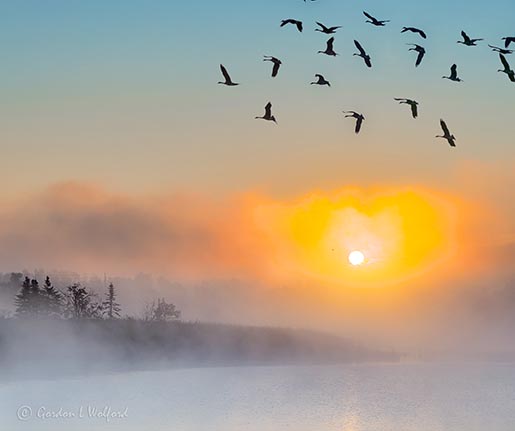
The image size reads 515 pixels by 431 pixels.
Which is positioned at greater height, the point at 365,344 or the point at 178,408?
the point at 365,344

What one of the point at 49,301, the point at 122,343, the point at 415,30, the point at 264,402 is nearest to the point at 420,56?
the point at 415,30

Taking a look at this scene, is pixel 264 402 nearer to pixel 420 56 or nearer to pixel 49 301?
pixel 420 56

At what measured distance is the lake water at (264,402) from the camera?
185 ft

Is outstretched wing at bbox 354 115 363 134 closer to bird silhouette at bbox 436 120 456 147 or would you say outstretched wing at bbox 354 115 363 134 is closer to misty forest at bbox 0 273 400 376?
bird silhouette at bbox 436 120 456 147

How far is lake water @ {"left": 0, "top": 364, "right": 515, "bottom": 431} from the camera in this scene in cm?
5641

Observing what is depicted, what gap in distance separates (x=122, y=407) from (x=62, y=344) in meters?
31.9

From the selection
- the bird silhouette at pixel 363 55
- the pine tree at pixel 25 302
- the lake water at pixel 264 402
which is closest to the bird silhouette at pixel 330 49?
the bird silhouette at pixel 363 55

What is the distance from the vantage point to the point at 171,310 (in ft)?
423

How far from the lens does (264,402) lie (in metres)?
66.3

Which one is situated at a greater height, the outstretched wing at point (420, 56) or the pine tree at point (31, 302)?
the outstretched wing at point (420, 56)

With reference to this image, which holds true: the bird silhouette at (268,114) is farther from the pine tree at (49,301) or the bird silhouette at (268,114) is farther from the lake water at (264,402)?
the pine tree at (49,301)

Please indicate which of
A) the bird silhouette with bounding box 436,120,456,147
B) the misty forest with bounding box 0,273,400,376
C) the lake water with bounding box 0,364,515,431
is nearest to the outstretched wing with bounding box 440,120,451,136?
the bird silhouette with bounding box 436,120,456,147

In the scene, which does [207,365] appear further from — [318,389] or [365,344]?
[365,344]

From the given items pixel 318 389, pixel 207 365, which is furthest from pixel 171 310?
pixel 318 389
